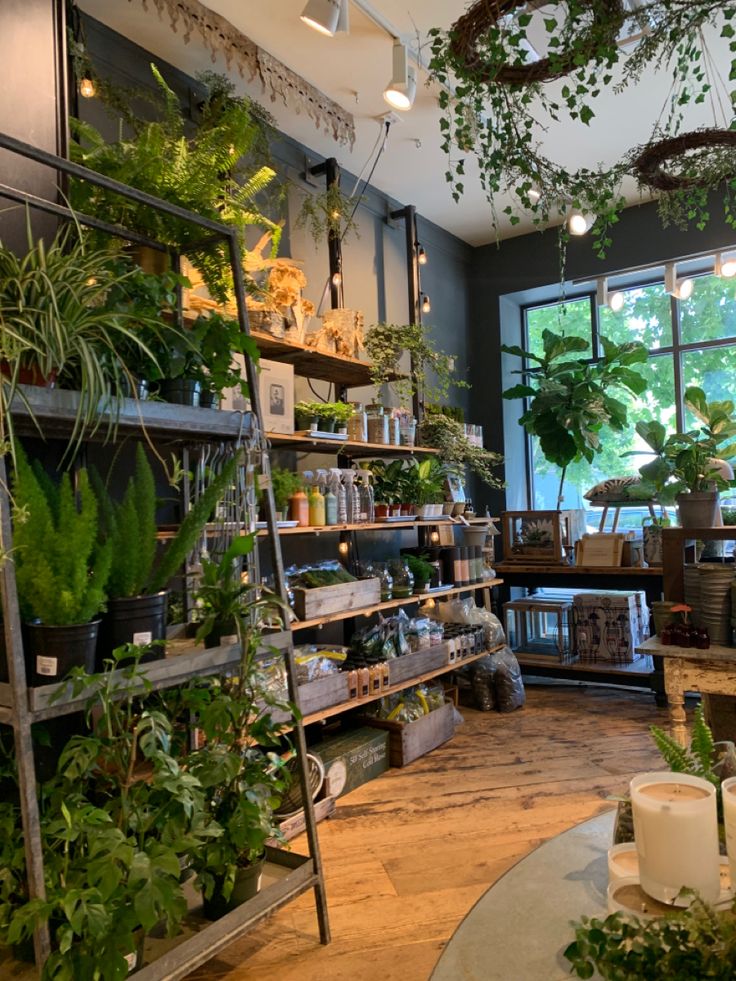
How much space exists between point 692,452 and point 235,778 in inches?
90.5

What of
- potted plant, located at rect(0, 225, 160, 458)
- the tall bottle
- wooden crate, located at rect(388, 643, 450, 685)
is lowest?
wooden crate, located at rect(388, 643, 450, 685)

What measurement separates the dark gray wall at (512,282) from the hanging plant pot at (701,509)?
109 inches

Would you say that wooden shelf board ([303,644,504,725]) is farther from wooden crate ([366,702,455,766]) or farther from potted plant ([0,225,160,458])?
potted plant ([0,225,160,458])

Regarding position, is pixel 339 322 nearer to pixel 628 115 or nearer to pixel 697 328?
pixel 628 115

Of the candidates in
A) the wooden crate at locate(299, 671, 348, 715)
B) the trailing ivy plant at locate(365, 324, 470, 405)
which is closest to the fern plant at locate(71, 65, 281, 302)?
the trailing ivy plant at locate(365, 324, 470, 405)

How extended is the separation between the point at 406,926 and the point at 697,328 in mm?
4719

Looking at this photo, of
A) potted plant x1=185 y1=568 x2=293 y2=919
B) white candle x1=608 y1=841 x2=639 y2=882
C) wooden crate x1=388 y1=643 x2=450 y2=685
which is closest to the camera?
white candle x1=608 y1=841 x2=639 y2=882

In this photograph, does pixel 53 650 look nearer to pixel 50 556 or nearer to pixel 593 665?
pixel 50 556

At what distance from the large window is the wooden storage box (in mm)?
779

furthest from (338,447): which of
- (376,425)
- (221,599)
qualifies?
(221,599)

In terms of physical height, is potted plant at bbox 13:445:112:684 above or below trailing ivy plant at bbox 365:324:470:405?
below

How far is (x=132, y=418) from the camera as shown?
172cm

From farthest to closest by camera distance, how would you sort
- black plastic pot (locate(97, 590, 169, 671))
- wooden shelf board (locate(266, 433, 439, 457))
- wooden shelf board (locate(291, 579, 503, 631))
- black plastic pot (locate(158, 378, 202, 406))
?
wooden shelf board (locate(266, 433, 439, 457)) < wooden shelf board (locate(291, 579, 503, 631)) < black plastic pot (locate(158, 378, 202, 406)) < black plastic pot (locate(97, 590, 169, 671))

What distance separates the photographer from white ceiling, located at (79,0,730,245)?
10.00 feet
